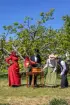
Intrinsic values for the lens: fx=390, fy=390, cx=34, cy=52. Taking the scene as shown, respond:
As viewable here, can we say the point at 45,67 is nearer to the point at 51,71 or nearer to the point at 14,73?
the point at 51,71

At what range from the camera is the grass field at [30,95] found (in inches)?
495

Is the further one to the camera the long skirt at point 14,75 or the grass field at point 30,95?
the long skirt at point 14,75

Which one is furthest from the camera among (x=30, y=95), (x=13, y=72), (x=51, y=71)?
(x=13, y=72)

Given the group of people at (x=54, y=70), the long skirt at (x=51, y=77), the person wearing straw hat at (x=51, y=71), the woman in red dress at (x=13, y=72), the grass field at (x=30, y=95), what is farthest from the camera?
the woman in red dress at (x=13, y=72)

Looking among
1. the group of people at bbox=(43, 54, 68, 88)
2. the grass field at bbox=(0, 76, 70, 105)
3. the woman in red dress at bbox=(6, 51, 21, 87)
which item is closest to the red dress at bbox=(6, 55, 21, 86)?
the woman in red dress at bbox=(6, 51, 21, 87)

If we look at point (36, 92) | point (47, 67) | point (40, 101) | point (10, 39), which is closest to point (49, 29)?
point (10, 39)

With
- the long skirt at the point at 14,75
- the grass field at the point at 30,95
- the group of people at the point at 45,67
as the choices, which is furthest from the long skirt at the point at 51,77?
the long skirt at the point at 14,75

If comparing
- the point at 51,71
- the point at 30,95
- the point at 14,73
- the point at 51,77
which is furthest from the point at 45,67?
the point at 30,95

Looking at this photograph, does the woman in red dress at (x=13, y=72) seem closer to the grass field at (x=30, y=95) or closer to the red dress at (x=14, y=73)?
the red dress at (x=14, y=73)

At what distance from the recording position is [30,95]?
14352 mm

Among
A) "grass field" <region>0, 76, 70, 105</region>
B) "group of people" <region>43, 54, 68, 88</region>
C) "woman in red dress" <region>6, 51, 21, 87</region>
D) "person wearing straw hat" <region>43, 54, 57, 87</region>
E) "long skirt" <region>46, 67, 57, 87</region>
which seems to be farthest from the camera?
"woman in red dress" <region>6, 51, 21, 87</region>

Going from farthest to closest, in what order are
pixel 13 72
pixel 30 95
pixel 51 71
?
pixel 13 72
pixel 51 71
pixel 30 95

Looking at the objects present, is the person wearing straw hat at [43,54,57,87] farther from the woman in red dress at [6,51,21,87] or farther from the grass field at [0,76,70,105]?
the woman in red dress at [6,51,21,87]

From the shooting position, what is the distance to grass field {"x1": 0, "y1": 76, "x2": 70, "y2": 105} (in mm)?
12582
